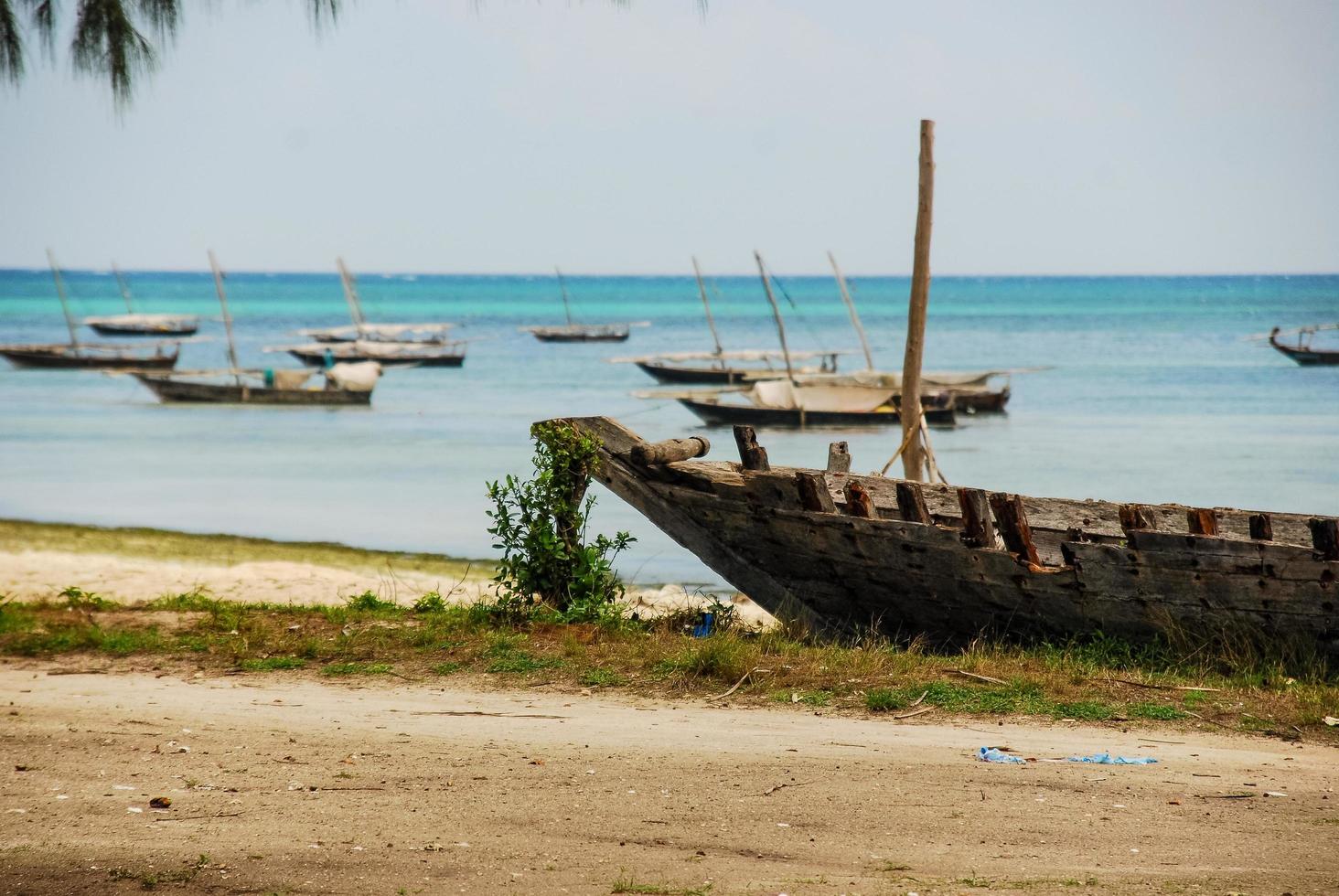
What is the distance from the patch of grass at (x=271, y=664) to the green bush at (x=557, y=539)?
1.42m

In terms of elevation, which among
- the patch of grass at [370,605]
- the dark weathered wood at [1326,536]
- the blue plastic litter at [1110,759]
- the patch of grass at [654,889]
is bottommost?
the patch of grass at [370,605]

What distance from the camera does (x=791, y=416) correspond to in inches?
1190

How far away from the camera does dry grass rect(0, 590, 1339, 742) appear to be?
664 cm

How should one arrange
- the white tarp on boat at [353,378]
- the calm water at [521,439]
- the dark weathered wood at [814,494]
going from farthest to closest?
the white tarp on boat at [353,378], the calm water at [521,439], the dark weathered wood at [814,494]

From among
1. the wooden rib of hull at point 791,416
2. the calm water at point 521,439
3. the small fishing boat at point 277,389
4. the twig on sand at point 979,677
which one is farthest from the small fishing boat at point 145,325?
the twig on sand at point 979,677

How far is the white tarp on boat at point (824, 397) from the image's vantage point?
30.9 m

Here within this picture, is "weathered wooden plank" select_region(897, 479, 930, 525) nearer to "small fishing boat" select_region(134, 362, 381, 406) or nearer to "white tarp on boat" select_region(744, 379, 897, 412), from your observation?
"white tarp on boat" select_region(744, 379, 897, 412)

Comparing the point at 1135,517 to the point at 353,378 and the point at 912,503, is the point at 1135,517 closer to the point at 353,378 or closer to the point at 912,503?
the point at 912,503

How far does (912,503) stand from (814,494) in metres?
0.61

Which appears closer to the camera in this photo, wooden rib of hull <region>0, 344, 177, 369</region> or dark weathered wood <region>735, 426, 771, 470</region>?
dark weathered wood <region>735, 426, 771, 470</region>

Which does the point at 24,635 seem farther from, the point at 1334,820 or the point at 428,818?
the point at 1334,820

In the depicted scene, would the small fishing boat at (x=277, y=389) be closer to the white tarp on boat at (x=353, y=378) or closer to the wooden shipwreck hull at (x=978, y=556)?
the white tarp on boat at (x=353, y=378)

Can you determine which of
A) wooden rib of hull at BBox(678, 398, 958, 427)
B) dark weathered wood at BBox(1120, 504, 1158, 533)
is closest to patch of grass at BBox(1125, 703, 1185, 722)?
dark weathered wood at BBox(1120, 504, 1158, 533)

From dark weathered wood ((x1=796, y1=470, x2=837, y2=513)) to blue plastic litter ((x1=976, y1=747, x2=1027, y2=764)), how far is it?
247 cm
